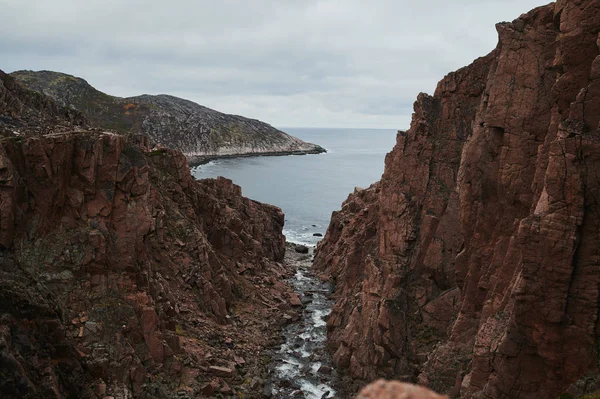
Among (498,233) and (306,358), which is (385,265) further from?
(498,233)

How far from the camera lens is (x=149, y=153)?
201 feet

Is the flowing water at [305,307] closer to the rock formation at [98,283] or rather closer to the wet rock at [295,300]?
the wet rock at [295,300]

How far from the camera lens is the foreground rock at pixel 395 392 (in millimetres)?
9430

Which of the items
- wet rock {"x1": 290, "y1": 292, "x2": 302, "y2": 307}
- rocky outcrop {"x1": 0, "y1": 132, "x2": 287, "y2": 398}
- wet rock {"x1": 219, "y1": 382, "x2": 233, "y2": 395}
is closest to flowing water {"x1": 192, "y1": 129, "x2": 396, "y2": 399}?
wet rock {"x1": 290, "y1": 292, "x2": 302, "y2": 307}

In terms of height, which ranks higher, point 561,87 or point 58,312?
point 561,87

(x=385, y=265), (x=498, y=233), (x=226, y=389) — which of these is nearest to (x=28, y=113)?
(x=226, y=389)

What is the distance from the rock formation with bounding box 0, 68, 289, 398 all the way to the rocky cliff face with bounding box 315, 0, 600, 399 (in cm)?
1431

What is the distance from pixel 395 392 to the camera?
972 cm

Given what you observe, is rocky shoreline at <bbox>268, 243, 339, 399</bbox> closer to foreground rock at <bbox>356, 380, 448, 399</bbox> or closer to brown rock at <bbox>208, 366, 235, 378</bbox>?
brown rock at <bbox>208, 366, 235, 378</bbox>

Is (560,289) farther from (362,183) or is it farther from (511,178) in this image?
(362,183)

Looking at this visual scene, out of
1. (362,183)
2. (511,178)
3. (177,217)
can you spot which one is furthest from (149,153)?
(362,183)

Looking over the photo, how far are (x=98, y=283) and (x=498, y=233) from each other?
30.0 m

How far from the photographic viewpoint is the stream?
45.6 m

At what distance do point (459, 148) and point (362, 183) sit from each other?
138 meters
